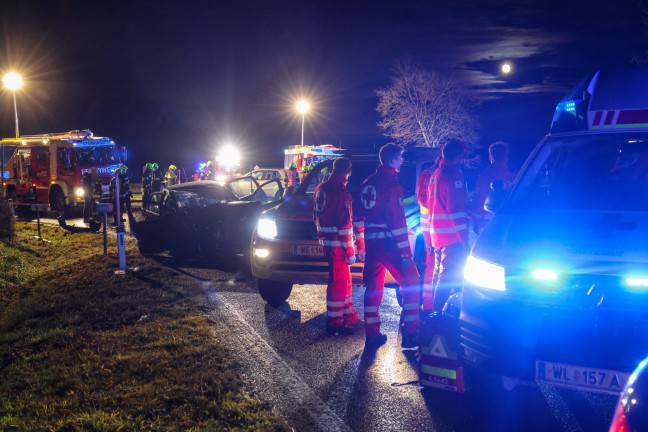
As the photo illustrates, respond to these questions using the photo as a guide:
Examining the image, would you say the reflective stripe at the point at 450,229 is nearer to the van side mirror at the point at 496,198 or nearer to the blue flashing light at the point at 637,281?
the van side mirror at the point at 496,198

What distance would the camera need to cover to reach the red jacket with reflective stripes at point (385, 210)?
5.84m

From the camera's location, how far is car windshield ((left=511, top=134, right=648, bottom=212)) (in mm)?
4613

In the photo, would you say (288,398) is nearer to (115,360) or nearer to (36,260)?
(115,360)

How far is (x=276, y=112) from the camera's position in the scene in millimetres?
86188

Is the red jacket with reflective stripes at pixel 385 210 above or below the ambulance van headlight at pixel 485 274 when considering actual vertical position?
above

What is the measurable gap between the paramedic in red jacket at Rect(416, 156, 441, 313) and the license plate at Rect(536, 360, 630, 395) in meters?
3.31

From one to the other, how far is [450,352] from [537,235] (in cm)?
111

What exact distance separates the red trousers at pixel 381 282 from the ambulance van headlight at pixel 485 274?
1.76 metres

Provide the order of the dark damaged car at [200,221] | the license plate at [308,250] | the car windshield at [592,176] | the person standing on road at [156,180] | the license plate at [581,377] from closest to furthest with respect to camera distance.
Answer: the license plate at [581,377], the car windshield at [592,176], the license plate at [308,250], the dark damaged car at [200,221], the person standing on road at [156,180]

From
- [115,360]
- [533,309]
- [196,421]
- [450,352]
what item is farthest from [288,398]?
[533,309]

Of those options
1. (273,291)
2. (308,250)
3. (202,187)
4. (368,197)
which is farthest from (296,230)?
(202,187)

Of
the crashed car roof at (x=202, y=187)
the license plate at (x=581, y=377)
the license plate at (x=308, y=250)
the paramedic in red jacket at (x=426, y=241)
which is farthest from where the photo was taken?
the crashed car roof at (x=202, y=187)

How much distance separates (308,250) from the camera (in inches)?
270

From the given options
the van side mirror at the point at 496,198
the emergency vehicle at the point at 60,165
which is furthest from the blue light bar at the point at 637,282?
the emergency vehicle at the point at 60,165
